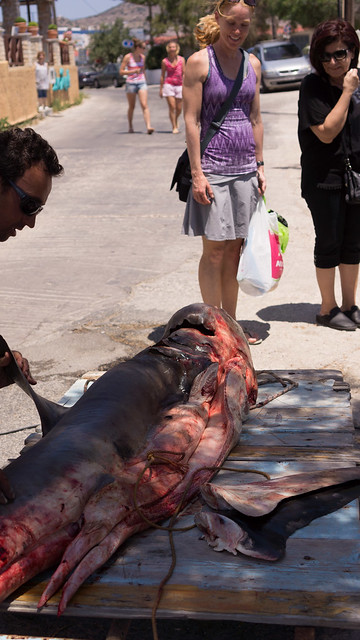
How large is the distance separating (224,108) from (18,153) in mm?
2599

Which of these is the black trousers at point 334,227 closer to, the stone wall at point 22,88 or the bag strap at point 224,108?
the bag strap at point 224,108

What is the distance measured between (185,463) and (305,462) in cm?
55

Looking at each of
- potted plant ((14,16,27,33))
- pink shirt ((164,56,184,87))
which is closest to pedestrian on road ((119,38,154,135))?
pink shirt ((164,56,184,87))

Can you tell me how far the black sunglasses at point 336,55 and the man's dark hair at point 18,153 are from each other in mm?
2959

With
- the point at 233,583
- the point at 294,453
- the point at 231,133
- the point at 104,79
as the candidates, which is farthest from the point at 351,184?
the point at 104,79

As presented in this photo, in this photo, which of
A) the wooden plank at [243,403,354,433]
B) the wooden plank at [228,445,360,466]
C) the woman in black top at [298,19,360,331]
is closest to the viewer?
the wooden plank at [228,445,360,466]

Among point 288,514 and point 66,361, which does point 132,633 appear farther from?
point 66,361

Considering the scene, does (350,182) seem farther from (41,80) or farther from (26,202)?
(41,80)

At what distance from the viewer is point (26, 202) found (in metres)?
3.11

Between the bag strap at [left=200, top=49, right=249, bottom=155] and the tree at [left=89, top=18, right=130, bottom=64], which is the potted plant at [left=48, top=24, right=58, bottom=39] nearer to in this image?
the bag strap at [left=200, top=49, right=249, bottom=155]

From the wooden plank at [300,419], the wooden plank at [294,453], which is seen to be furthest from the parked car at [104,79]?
the wooden plank at [294,453]

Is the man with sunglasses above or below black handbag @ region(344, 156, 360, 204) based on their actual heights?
above

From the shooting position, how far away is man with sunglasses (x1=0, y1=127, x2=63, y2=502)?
306 centimetres

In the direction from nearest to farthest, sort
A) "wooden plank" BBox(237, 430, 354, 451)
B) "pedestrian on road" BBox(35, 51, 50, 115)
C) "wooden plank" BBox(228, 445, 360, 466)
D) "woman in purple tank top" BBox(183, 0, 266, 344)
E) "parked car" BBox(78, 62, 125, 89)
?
"wooden plank" BBox(228, 445, 360, 466) < "wooden plank" BBox(237, 430, 354, 451) < "woman in purple tank top" BBox(183, 0, 266, 344) < "pedestrian on road" BBox(35, 51, 50, 115) < "parked car" BBox(78, 62, 125, 89)
